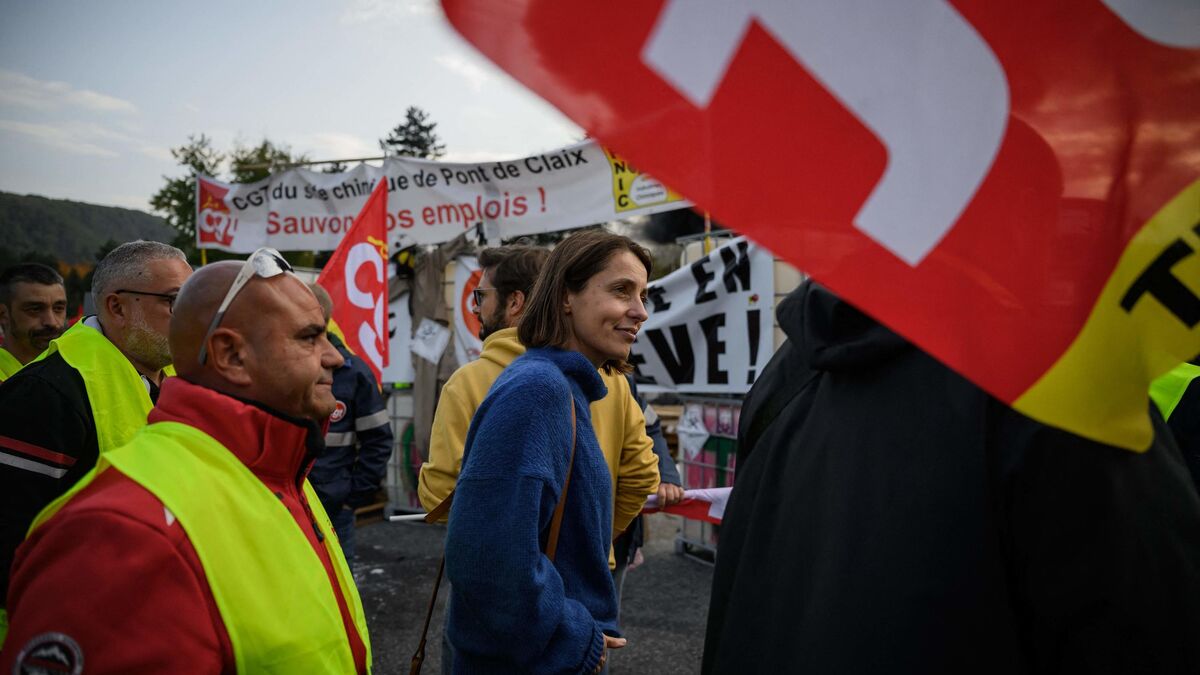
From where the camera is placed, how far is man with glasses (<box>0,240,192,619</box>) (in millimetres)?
2293

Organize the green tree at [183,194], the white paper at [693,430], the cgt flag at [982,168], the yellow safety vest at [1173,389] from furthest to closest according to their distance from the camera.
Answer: the green tree at [183,194], the white paper at [693,430], the yellow safety vest at [1173,389], the cgt flag at [982,168]

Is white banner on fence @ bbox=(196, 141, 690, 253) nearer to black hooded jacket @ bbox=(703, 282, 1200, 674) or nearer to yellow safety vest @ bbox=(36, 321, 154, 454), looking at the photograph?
yellow safety vest @ bbox=(36, 321, 154, 454)

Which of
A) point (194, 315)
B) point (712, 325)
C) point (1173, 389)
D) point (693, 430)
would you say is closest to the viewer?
point (194, 315)

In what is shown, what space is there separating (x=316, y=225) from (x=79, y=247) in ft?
283

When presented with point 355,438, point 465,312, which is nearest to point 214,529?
point 355,438

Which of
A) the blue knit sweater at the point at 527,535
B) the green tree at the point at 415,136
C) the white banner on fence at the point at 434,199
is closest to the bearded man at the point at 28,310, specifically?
the white banner on fence at the point at 434,199

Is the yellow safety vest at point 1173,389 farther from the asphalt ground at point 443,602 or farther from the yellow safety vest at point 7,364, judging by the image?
the yellow safety vest at point 7,364

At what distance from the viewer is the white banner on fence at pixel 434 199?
21.7 ft

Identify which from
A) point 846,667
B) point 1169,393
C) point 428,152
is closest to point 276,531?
point 846,667

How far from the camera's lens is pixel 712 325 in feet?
19.9

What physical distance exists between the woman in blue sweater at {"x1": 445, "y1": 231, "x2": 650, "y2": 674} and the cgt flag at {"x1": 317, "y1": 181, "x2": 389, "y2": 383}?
293 cm

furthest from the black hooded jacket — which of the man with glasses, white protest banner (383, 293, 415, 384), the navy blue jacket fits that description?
white protest banner (383, 293, 415, 384)

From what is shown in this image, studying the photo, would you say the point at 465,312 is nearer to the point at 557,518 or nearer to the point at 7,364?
the point at 7,364

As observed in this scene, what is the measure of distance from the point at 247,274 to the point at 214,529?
566 mm
